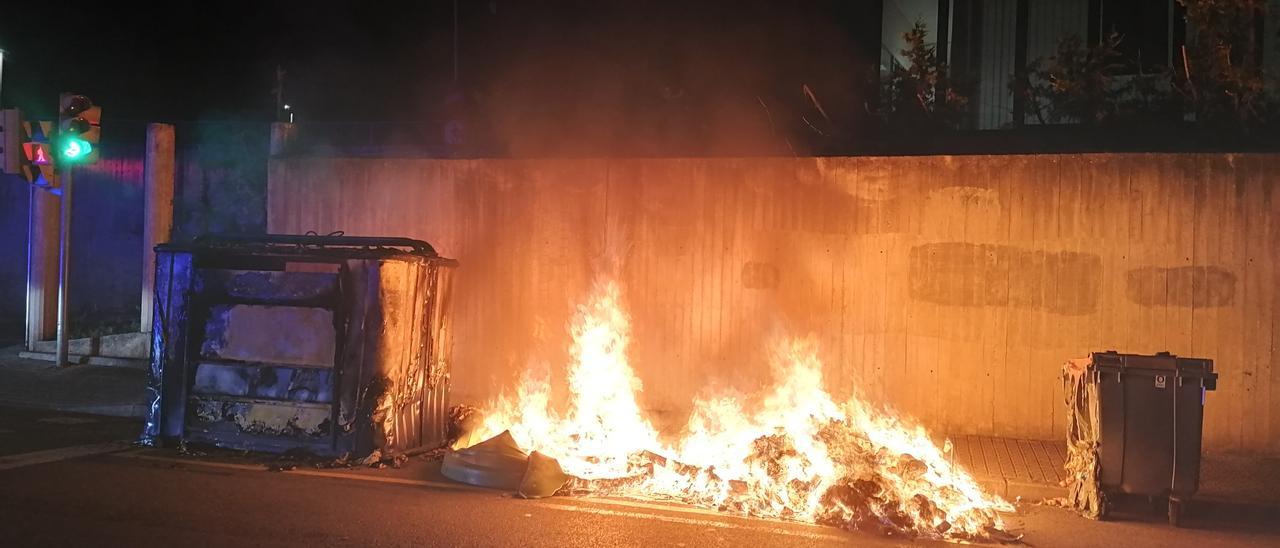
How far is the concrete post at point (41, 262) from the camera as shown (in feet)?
43.7

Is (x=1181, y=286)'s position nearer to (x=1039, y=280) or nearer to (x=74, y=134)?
(x=1039, y=280)

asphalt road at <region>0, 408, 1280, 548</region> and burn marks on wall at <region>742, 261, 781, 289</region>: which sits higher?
burn marks on wall at <region>742, 261, 781, 289</region>

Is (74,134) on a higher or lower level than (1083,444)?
higher

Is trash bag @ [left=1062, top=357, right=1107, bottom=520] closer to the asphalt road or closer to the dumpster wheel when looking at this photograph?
the asphalt road

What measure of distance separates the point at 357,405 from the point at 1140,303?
7.64 meters

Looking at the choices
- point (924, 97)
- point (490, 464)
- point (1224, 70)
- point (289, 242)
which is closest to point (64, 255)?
point (289, 242)

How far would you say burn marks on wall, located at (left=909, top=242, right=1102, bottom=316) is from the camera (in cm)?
935

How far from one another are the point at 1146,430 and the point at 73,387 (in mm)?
11638

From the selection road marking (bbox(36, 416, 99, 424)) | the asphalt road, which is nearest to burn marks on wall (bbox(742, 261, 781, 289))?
the asphalt road

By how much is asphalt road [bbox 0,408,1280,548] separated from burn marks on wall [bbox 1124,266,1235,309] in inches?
100

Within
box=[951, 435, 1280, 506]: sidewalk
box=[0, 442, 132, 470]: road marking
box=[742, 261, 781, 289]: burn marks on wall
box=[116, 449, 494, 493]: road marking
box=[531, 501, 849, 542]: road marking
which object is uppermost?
box=[742, 261, 781, 289]: burn marks on wall

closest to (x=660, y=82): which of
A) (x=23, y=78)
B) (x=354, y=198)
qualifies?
(x=354, y=198)

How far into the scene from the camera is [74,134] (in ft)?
39.3

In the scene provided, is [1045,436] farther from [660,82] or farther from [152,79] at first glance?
[152,79]
